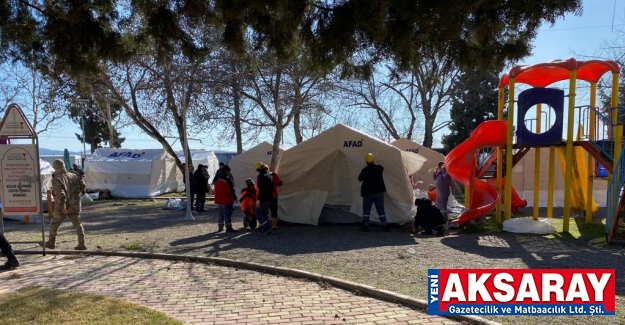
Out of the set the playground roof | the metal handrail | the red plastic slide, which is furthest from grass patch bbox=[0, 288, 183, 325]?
the playground roof

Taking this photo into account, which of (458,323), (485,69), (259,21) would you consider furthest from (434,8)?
(458,323)

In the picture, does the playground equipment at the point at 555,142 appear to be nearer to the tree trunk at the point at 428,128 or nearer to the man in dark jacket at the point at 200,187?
the man in dark jacket at the point at 200,187

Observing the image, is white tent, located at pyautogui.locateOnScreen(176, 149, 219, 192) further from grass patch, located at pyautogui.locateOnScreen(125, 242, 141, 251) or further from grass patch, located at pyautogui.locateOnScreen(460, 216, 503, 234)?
grass patch, located at pyautogui.locateOnScreen(460, 216, 503, 234)

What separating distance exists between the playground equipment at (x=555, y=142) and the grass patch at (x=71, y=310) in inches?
326

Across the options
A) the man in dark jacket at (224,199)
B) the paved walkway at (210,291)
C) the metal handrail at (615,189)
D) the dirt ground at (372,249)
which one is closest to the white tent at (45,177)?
the dirt ground at (372,249)

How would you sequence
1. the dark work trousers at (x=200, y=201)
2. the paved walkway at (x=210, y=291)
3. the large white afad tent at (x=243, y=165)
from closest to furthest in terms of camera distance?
the paved walkway at (x=210, y=291), the dark work trousers at (x=200, y=201), the large white afad tent at (x=243, y=165)

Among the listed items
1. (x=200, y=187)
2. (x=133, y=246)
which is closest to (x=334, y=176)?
(x=133, y=246)

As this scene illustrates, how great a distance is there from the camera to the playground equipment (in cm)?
1060

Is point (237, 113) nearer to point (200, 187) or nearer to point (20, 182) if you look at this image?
point (200, 187)

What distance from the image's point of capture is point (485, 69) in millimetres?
5520

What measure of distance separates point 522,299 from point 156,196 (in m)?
23.4

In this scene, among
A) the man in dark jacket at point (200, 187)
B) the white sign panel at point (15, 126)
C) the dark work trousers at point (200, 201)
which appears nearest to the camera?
the white sign panel at point (15, 126)

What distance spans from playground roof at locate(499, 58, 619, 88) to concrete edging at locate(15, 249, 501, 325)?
300 inches

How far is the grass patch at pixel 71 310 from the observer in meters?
4.92
